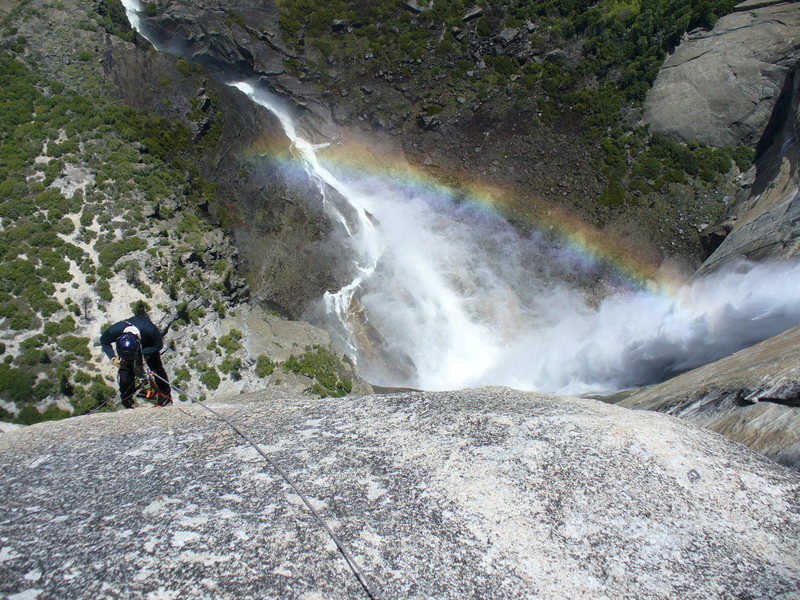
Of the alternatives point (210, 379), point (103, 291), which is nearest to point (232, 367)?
point (210, 379)

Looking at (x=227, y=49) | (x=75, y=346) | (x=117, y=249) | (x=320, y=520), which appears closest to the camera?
(x=320, y=520)

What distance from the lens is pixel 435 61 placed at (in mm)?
36906

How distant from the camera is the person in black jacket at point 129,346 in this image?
981 centimetres

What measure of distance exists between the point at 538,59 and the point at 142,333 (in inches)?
1365

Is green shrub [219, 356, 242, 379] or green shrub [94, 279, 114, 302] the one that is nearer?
green shrub [94, 279, 114, 302]

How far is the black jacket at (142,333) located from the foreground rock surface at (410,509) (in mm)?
2127

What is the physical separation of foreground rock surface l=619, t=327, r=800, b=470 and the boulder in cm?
2458

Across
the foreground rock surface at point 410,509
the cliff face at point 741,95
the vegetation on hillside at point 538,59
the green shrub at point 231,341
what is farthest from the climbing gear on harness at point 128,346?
the vegetation on hillside at point 538,59

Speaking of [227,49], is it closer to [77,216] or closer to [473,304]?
[77,216]

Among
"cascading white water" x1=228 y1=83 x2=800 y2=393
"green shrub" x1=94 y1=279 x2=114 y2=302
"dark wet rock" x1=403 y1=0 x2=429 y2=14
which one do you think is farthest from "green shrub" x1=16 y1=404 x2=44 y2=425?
"dark wet rock" x1=403 y1=0 x2=429 y2=14

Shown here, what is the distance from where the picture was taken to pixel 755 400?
27.0 feet

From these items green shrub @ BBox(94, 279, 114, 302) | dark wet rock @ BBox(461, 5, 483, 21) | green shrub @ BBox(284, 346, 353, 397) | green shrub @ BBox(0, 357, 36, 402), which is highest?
dark wet rock @ BBox(461, 5, 483, 21)

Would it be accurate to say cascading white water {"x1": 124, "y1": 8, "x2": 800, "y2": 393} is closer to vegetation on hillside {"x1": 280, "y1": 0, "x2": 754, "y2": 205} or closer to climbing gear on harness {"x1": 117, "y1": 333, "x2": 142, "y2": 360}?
vegetation on hillside {"x1": 280, "y1": 0, "x2": 754, "y2": 205}

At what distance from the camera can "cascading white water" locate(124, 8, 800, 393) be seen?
23094 millimetres
